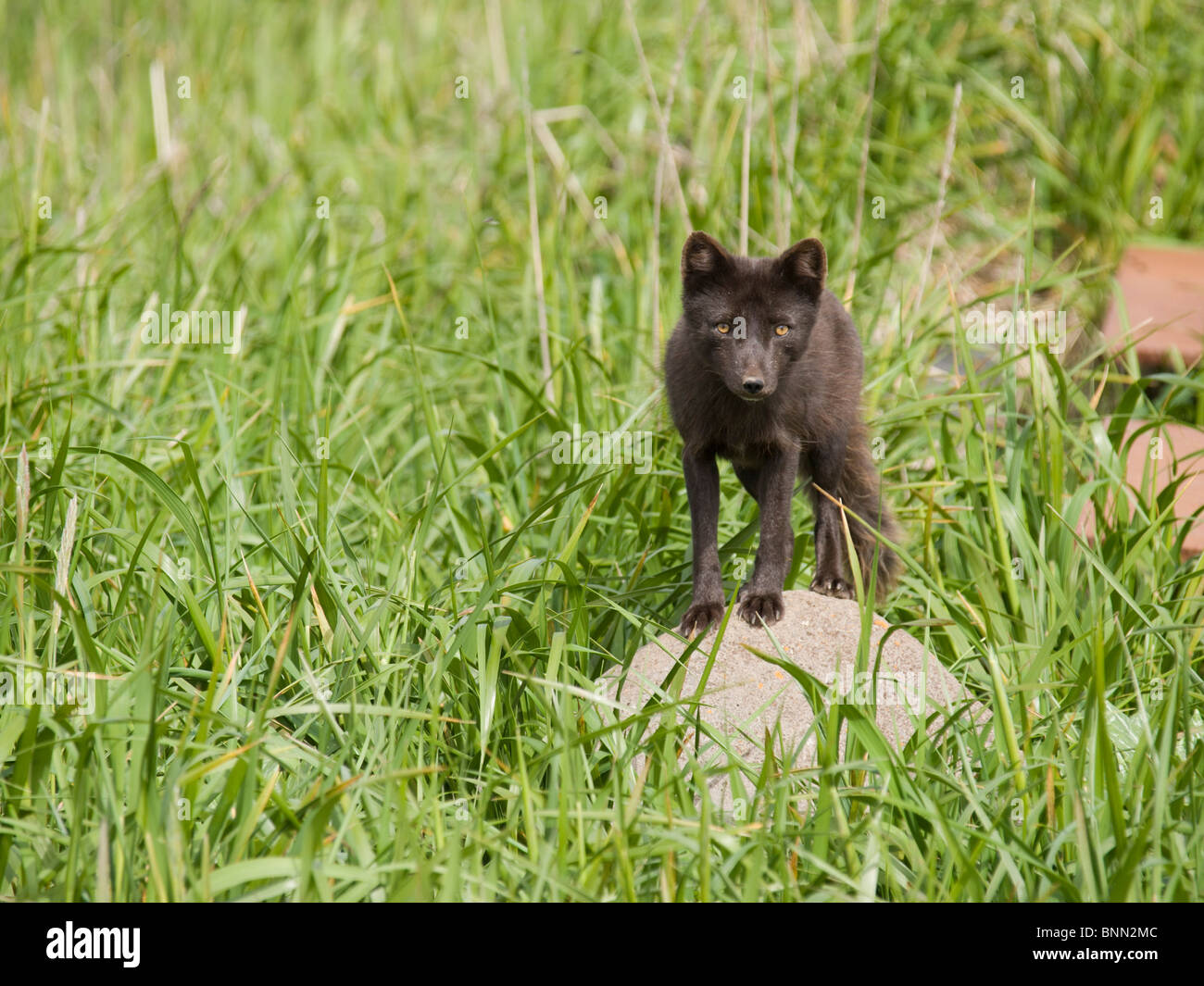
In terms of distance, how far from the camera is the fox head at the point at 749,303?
356 cm

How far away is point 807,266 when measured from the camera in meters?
3.59

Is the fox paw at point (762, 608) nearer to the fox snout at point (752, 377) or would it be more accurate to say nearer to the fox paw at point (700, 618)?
the fox paw at point (700, 618)

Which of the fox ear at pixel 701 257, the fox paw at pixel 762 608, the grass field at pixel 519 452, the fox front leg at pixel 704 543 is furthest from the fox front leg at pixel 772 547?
the fox ear at pixel 701 257

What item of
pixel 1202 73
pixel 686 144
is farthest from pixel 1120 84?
pixel 686 144

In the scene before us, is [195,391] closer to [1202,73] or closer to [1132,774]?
[1132,774]

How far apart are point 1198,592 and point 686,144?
460 cm

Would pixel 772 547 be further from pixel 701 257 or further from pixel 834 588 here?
pixel 701 257

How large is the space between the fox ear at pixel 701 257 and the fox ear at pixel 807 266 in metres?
0.18

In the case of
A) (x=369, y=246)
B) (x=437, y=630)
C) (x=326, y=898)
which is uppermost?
(x=369, y=246)

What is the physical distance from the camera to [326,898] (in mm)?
2859

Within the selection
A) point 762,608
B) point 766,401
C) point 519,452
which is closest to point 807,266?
point 766,401

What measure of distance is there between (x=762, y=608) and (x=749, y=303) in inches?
36.6

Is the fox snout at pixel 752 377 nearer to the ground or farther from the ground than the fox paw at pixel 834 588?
farther from the ground

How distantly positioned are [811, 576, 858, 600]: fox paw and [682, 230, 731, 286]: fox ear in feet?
3.75
